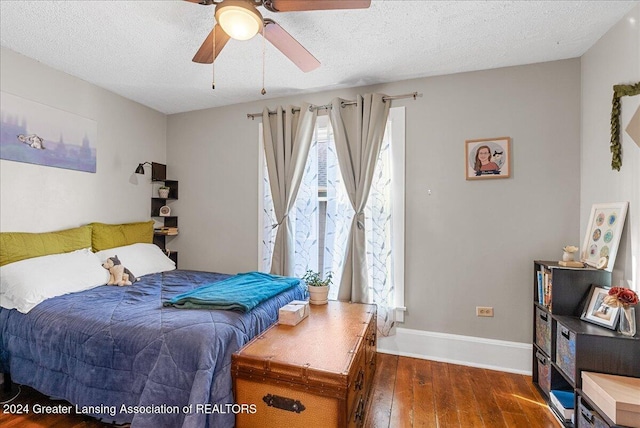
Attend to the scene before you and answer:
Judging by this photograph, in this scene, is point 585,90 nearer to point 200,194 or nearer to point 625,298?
point 625,298

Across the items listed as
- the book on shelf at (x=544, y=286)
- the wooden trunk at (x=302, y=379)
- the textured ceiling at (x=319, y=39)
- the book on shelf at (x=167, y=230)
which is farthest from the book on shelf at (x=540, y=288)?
the book on shelf at (x=167, y=230)

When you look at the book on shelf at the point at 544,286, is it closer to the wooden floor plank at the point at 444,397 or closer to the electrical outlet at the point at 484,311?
the electrical outlet at the point at 484,311

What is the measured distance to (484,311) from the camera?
8.55ft

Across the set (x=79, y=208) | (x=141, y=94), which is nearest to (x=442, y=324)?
(x=79, y=208)

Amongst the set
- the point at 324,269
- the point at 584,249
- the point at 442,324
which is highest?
the point at 584,249

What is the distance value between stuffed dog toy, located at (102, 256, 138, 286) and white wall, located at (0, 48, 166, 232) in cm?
60

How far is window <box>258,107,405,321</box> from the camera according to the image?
2.83m

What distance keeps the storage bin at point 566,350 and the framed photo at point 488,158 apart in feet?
4.09

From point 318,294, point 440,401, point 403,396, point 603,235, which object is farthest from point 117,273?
point 603,235

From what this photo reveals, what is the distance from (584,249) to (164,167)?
4251 mm

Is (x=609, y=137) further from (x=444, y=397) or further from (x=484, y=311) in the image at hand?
(x=444, y=397)

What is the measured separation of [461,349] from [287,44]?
2.77 meters

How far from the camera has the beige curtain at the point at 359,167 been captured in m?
2.78

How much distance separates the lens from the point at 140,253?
3012 millimetres
